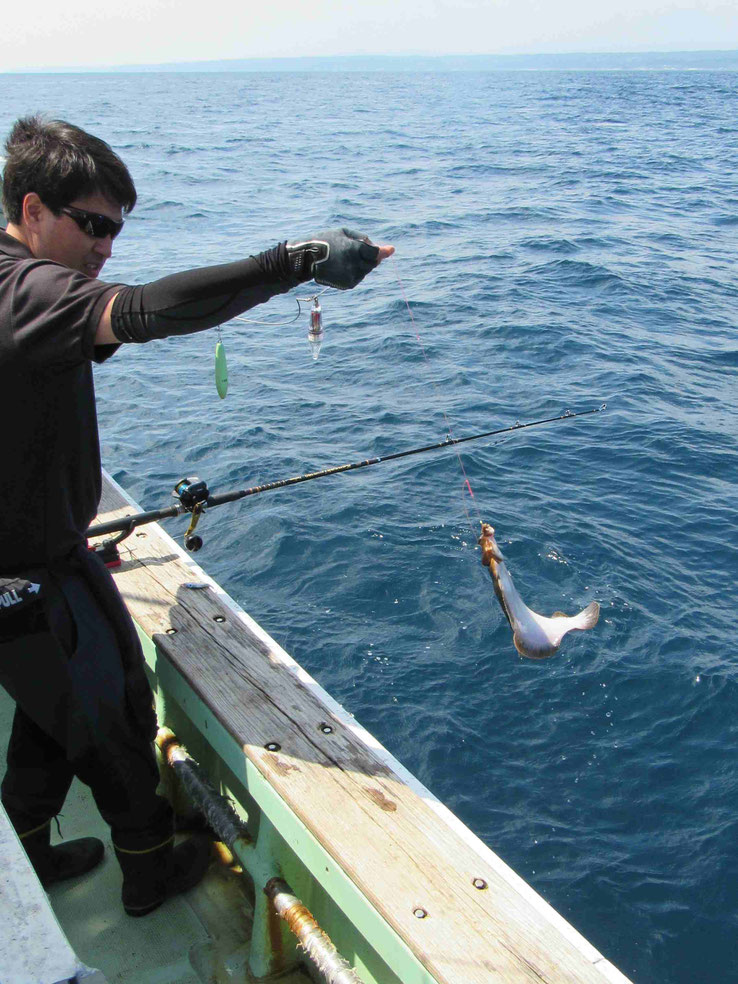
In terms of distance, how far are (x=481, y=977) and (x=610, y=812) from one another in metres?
2.94

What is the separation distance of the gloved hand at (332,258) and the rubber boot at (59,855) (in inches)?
77.5

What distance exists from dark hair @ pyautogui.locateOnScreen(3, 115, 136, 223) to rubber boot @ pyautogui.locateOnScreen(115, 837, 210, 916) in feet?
6.43

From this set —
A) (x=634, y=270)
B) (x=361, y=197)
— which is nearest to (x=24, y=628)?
(x=634, y=270)

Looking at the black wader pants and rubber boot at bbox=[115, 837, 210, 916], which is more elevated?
the black wader pants

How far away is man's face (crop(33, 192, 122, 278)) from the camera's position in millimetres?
2193

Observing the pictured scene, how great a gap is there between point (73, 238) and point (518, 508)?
588cm

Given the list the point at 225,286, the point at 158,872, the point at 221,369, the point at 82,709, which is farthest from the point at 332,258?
the point at 221,369

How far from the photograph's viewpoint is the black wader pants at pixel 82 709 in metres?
2.49

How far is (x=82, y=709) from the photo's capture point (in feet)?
8.35

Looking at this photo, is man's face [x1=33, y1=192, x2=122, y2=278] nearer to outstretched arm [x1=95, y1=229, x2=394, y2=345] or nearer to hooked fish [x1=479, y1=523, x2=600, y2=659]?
outstretched arm [x1=95, y1=229, x2=394, y2=345]

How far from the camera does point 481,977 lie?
78.2 inches

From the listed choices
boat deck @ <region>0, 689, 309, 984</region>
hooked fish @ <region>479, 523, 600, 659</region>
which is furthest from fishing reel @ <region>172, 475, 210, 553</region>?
hooked fish @ <region>479, 523, 600, 659</region>

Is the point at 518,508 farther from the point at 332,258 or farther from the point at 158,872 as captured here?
the point at 332,258

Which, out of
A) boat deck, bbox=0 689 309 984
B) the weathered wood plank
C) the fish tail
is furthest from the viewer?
the fish tail
